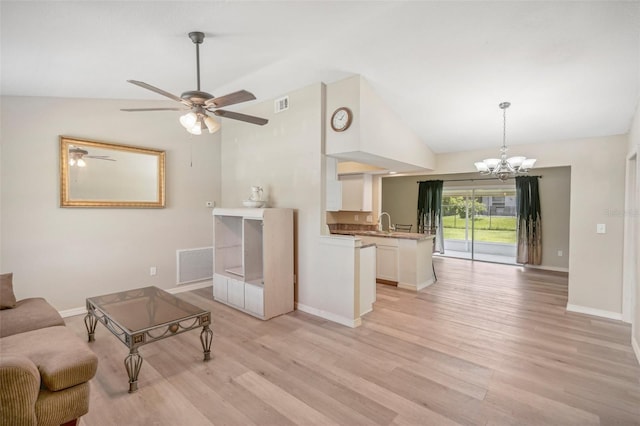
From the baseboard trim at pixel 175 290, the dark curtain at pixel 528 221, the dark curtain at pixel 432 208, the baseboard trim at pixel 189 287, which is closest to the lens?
the baseboard trim at pixel 175 290

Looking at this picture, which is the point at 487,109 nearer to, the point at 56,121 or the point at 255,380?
the point at 255,380

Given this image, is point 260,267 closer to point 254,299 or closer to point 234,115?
point 254,299

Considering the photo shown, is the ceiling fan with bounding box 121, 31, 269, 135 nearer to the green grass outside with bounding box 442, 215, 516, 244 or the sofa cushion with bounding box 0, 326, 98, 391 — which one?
the sofa cushion with bounding box 0, 326, 98, 391

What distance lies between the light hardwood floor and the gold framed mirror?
62.7 inches

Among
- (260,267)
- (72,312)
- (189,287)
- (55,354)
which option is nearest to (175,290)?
(189,287)

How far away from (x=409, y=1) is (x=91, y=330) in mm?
4264

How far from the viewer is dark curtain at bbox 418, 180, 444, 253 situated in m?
8.16

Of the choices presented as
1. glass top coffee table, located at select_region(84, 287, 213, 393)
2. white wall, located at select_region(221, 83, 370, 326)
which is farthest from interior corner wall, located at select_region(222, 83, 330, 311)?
glass top coffee table, located at select_region(84, 287, 213, 393)

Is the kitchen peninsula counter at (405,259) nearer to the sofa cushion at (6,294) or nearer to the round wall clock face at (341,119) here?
the round wall clock face at (341,119)

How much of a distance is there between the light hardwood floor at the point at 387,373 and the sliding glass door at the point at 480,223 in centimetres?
402

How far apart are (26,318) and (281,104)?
11.7ft

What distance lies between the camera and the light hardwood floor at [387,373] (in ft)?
6.68

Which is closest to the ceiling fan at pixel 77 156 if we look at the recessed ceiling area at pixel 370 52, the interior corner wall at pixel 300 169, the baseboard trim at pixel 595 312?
the recessed ceiling area at pixel 370 52

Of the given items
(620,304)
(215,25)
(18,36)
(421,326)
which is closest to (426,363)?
(421,326)
